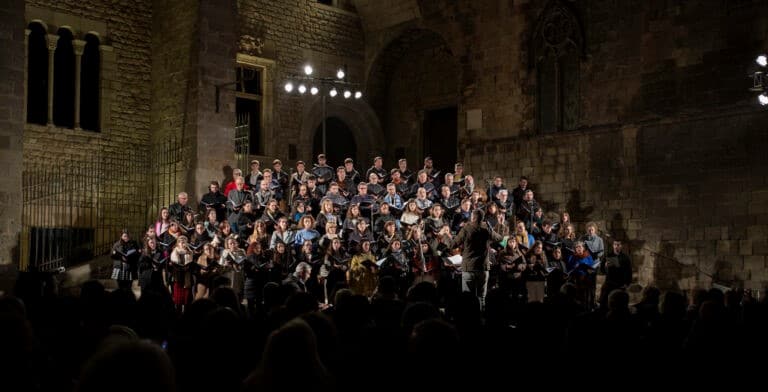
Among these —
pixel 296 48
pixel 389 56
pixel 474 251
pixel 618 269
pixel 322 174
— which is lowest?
pixel 618 269

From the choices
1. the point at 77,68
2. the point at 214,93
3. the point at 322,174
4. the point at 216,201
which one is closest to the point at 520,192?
the point at 322,174

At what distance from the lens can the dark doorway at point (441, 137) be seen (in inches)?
877

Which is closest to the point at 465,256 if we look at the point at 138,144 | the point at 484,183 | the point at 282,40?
the point at 484,183

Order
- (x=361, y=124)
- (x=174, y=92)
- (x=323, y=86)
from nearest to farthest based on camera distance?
(x=323, y=86) < (x=174, y=92) < (x=361, y=124)

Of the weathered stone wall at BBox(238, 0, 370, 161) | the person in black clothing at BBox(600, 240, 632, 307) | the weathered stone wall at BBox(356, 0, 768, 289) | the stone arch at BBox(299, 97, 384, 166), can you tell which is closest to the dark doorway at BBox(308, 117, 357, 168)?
the stone arch at BBox(299, 97, 384, 166)

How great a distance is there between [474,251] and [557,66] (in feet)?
29.4

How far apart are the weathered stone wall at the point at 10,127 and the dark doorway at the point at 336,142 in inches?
403

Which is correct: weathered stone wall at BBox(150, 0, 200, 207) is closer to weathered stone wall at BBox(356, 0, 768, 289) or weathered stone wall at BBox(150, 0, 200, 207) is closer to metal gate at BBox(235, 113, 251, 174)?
metal gate at BBox(235, 113, 251, 174)

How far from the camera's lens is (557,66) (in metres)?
18.8

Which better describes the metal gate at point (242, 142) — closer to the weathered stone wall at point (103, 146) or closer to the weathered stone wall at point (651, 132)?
the weathered stone wall at point (103, 146)

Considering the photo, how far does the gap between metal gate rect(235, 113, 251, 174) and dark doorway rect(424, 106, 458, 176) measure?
5395 millimetres

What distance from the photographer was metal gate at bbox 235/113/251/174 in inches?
722

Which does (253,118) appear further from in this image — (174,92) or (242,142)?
(174,92)

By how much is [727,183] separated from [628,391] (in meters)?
12.9
